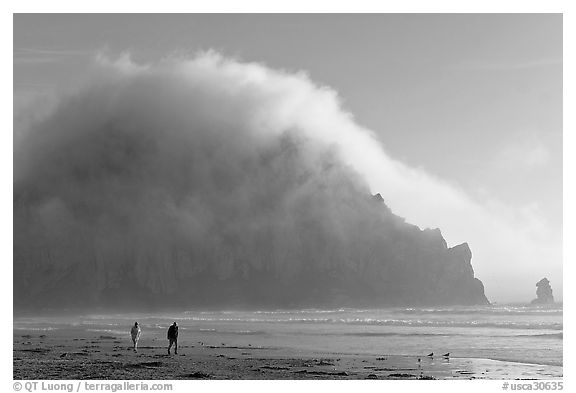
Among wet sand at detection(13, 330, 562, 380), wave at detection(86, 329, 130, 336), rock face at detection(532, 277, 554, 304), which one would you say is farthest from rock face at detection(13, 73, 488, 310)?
wet sand at detection(13, 330, 562, 380)

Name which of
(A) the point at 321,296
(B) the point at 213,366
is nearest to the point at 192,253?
(A) the point at 321,296

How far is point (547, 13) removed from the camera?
1623 cm

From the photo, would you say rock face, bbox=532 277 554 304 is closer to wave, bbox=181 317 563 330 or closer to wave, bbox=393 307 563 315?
wave, bbox=181 317 563 330

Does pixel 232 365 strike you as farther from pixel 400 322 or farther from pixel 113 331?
pixel 400 322

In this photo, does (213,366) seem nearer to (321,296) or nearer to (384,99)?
(384,99)

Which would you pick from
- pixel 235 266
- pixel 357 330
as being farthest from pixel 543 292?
pixel 235 266

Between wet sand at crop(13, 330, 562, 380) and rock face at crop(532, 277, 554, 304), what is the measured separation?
896cm

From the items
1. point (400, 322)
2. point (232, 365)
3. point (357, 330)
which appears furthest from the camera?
point (400, 322)

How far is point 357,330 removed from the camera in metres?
24.5

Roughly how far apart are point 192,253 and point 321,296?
5.63 metres

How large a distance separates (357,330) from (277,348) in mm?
5823

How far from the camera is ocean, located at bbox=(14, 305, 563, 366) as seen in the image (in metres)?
19.3

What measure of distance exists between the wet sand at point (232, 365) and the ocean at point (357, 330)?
110 centimetres
